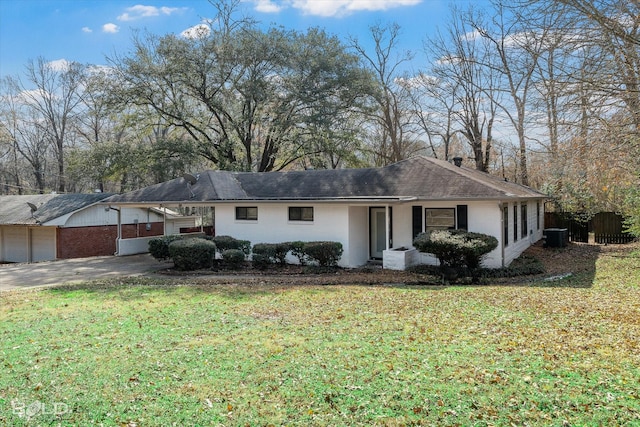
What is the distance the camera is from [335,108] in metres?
25.5

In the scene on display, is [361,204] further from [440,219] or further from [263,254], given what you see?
[263,254]

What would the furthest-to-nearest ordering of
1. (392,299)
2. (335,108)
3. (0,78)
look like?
(0,78) → (335,108) → (392,299)

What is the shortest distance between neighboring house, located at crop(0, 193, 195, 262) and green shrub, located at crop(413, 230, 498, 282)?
545 inches

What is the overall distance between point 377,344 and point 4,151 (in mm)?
46428

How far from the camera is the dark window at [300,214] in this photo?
616 inches

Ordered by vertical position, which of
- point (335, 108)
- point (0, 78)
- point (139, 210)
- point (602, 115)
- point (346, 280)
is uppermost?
point (0, 78)

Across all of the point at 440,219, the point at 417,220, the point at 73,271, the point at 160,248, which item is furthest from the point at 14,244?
the point at 440,219

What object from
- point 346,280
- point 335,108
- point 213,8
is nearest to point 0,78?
point 213,8

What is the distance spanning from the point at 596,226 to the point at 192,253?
1986 cm

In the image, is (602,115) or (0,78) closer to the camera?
(602,115)

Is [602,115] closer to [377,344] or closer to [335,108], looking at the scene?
[377,344]

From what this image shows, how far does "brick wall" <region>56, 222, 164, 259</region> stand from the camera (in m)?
21.4

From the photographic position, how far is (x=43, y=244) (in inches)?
889

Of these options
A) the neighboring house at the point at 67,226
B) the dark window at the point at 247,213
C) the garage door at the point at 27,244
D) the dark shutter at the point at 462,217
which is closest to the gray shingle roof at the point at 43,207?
the neighboring house at the point at 67,226
